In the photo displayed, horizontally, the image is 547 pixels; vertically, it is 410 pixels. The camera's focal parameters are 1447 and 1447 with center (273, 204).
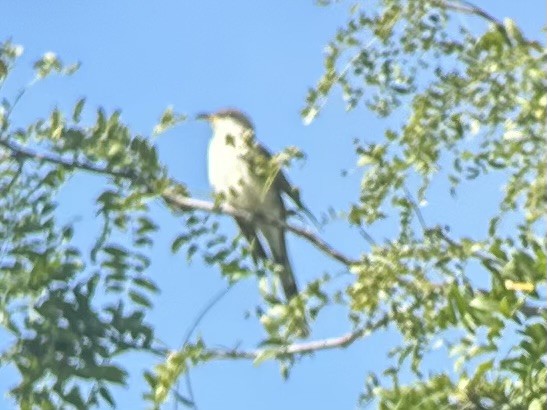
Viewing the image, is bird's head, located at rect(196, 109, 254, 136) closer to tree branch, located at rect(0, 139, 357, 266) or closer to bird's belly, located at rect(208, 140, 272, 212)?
bird's belly, located at rect(208, 140, 272, 212)

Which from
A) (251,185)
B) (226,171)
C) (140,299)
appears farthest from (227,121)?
(140,299)

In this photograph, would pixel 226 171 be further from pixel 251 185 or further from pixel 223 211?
pixel 223 211

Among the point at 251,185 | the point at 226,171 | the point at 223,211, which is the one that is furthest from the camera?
the point at 226,171

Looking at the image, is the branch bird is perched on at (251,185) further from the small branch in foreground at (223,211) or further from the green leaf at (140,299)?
the green leaf at (140,299)

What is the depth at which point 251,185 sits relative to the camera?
6020mm

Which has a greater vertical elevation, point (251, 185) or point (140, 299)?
point (251, 185)

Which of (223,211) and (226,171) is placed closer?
(223,211)

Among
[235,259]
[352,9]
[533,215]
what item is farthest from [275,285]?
[352,9]

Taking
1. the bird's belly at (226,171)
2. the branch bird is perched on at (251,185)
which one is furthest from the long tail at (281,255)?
the bird's belly at (226,171)

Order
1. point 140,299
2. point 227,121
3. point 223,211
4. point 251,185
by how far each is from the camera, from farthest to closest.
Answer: point 227,121
point 251,185
point 223,211
point 140,299

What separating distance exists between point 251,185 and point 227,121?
5.39ft

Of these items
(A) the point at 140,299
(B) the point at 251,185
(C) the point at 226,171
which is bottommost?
(A) the point at 140,299

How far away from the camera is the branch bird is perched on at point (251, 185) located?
4.61m

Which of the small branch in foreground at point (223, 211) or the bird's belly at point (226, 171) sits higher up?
the bird's belly at point (226, 171)
